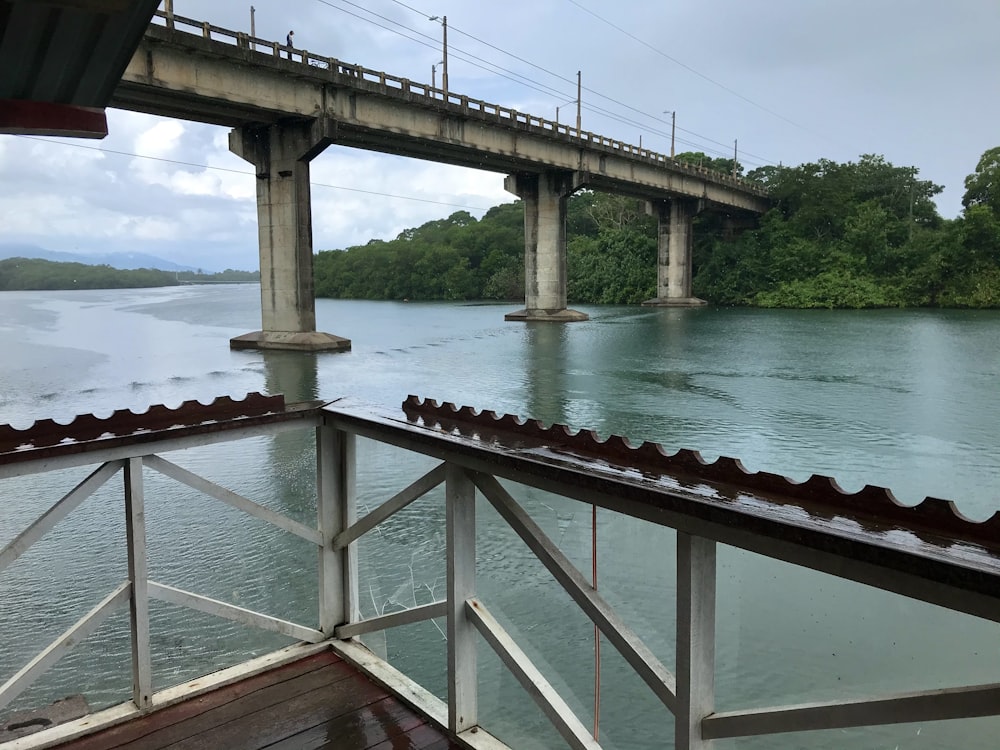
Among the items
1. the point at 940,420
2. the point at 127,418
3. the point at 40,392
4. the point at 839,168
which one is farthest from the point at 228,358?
the point at 839,168

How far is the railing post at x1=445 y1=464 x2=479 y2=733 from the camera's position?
260cm

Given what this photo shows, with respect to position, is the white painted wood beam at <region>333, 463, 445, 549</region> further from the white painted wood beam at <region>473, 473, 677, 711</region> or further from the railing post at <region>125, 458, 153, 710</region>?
the railing post at <region>125, 458, 153, 710</region>

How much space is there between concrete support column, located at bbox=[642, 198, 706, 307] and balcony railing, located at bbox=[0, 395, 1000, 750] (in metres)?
48.7

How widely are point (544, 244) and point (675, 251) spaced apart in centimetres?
1554

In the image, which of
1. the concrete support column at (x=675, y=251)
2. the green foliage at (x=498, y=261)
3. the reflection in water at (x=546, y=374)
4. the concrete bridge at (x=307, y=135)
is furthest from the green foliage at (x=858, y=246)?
the reflection in water at (x=546, y=374)

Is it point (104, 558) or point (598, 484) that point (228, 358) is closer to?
point (104, 558)

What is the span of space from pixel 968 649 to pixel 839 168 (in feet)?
176

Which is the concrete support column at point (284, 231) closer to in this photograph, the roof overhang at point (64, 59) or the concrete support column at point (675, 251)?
the roof overhang at point (64, 59)

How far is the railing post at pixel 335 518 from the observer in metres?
3.25

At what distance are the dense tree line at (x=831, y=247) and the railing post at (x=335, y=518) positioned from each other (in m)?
49.1

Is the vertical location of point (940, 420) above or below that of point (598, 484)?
below

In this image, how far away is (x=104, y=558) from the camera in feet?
24.7

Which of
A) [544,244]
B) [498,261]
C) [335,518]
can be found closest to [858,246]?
[544,244]

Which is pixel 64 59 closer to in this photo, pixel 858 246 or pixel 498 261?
pixel 858 246
